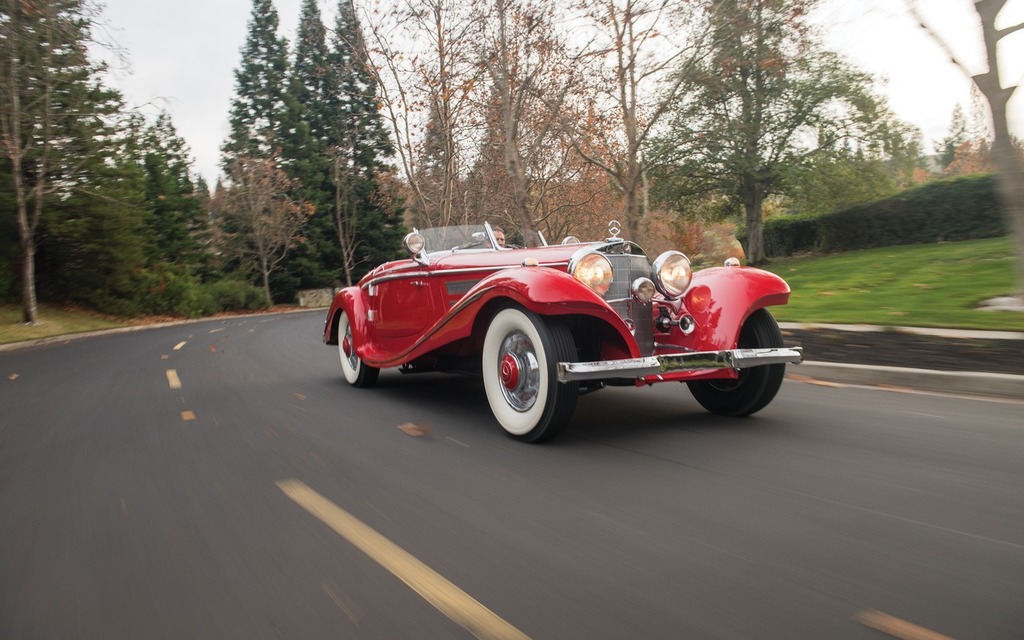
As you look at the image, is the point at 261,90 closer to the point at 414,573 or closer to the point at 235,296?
the point at 235,296

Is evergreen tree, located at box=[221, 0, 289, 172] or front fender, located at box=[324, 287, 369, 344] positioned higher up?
evergreen tree, located at box=[221, 0, 289, 172]

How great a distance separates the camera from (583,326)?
16.0 ft

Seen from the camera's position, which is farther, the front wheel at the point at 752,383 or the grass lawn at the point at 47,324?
the grass lawn at the point at 47,324

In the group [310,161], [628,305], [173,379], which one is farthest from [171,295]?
[628,305]

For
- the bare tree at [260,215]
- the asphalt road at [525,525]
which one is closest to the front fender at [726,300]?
the asphalt road at [525,525]

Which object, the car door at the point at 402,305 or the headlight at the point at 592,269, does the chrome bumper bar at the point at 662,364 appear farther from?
the car door at the point at 402,305

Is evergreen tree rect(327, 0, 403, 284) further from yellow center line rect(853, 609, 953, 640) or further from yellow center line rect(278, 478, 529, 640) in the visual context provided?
yellow center line rect(853, 609, 953, 640)

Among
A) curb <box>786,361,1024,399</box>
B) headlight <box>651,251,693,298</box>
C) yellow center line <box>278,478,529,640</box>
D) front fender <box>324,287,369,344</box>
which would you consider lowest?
curb <box>786,361,1024,399</box>

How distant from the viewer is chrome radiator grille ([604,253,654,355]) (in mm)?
4746

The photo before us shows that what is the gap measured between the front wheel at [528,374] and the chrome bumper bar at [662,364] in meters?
0.16

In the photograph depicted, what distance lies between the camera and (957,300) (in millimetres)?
10047

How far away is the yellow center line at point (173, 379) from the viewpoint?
25.3ft

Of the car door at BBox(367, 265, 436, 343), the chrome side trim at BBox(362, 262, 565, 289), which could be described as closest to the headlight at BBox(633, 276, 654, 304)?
the chrome side trim at BBox(362, 262, 565, 289)

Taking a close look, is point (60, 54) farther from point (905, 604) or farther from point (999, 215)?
point (999, 215)
